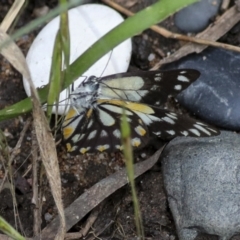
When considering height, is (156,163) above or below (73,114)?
below

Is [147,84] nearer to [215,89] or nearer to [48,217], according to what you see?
[215,89]

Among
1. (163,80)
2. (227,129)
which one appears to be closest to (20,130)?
(163,80)

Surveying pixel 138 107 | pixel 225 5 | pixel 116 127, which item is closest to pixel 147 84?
pixel 138 107

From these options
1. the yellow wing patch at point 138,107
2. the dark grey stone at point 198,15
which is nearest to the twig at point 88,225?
the yellow wing patch at point 138,107

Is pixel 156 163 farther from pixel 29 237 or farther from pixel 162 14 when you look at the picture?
pixel 162 14

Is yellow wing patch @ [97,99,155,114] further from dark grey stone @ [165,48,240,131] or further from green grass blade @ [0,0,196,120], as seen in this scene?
green grass blade @ [0,0,196,120]

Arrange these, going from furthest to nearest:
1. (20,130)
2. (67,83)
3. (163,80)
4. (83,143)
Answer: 1. (20,130)
2. (83,143)
3. (163,80)
4. (67,83)

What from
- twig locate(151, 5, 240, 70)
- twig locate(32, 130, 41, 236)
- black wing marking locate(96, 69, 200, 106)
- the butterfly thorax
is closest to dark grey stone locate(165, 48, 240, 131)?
twig locate(151, 5, 240, 70)

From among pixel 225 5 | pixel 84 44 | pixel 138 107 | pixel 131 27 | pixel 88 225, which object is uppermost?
pixel 131 27
